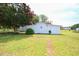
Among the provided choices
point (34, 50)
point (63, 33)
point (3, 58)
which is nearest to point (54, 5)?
point (63, 33)

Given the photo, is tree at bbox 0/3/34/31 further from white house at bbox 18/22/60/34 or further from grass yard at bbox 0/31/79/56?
grass yard at bbox 0/31/79/56

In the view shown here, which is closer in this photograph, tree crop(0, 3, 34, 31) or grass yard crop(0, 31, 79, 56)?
grass yard crop(0, 31, 79, 56)

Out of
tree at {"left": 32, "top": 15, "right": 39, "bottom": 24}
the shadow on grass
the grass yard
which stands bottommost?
the grass yard

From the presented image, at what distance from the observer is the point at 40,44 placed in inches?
164

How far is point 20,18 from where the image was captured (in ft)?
14.4

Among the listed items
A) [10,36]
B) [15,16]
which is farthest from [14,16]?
[10,36]

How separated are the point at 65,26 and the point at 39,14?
0.57 m

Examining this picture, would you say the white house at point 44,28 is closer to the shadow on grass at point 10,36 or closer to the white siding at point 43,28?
the white siding at point 43,28

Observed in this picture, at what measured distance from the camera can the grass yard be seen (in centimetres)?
396

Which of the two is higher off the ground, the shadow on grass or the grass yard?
the shadow on grass

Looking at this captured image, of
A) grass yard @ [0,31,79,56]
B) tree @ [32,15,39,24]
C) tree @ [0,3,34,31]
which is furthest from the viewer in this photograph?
tree @ [0,3,34,31]

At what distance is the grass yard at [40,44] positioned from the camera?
13.0 ft

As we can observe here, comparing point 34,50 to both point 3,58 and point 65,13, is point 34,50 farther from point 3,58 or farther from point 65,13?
point 65,13

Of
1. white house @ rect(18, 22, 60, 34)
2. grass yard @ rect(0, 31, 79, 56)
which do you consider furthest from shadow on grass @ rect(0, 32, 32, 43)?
white house @ rect(18, 22, 60, 34)
